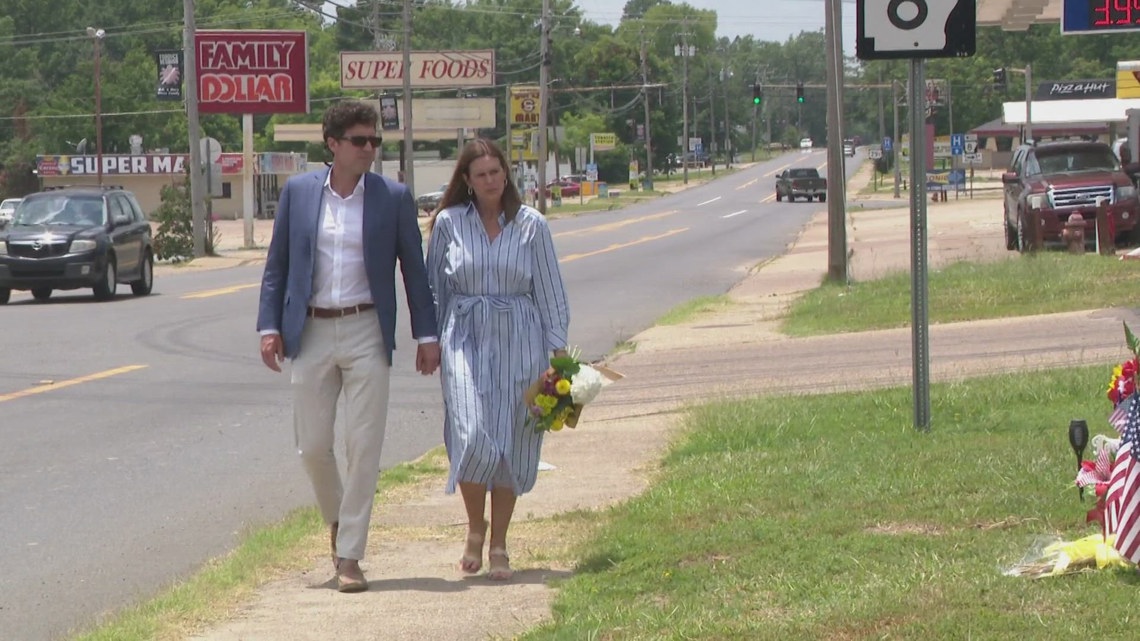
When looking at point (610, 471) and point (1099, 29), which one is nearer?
point (610, 471)

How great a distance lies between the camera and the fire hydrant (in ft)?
81.9

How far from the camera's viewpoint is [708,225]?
56594 millimetres

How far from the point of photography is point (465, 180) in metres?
7.11

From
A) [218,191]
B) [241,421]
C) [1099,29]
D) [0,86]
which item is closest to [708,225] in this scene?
[218,191]

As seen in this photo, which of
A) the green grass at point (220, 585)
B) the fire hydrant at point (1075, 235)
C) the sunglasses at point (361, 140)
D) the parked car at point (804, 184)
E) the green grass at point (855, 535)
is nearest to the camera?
the green grass at point (855, 535)

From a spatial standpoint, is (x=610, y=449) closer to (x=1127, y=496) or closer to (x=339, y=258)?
(x=339, y=258)

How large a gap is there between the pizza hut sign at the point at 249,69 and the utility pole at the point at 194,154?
7.11 metres

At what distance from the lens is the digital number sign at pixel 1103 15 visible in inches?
790

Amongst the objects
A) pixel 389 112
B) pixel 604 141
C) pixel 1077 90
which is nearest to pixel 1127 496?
pixel 389 112

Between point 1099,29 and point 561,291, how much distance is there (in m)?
15.0

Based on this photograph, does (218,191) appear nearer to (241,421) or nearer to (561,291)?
(241,421)

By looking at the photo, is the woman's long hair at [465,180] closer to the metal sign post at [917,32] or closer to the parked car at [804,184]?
the metal sign post at [917,32]

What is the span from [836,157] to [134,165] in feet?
216

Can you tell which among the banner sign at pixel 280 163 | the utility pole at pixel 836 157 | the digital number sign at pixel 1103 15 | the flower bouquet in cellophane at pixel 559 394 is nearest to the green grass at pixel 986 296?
the utility pole at pixel 836 157
